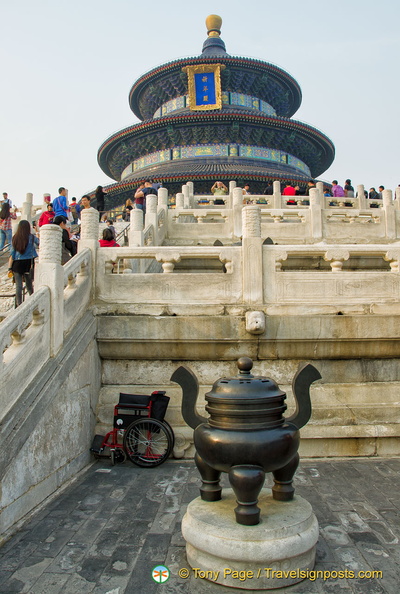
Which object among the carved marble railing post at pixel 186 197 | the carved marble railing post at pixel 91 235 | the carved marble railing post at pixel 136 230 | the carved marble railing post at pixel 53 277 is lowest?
the carved marble railing post at pixel 53 277

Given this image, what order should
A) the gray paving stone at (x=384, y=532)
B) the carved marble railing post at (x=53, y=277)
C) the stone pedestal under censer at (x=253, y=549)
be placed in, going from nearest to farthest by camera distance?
the stone pedestal under censer at (x=253, y=549), the gray paving stone at (x=384, y=532), the carved marble railing post at (x=53, y=277)

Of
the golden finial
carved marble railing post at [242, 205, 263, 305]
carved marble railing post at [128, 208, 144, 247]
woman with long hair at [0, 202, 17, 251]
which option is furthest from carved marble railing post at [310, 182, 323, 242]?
the golden finial

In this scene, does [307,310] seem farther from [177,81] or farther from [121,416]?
[177,81]

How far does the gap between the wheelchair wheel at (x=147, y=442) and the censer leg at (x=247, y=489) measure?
2.92m

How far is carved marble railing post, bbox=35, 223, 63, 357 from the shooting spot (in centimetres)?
586

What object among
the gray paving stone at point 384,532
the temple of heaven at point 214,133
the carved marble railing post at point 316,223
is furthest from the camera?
the temple of heaven at point 214,133

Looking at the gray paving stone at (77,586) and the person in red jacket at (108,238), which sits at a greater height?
the person in red jacket at (108,238)

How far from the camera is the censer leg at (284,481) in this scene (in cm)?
411

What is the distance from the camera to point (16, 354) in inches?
193

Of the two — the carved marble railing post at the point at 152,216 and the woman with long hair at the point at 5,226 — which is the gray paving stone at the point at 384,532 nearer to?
the carved marble railing post at the point at 152,216

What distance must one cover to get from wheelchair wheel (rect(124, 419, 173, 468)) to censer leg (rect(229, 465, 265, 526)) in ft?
9.58

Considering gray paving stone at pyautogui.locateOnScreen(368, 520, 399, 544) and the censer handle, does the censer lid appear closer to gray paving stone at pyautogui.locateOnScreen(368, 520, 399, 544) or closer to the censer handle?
the censer handle

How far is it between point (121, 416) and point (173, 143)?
26.1 meters

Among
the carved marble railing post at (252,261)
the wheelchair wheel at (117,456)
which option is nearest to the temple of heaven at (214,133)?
the carved marble railing post at (252,261)
